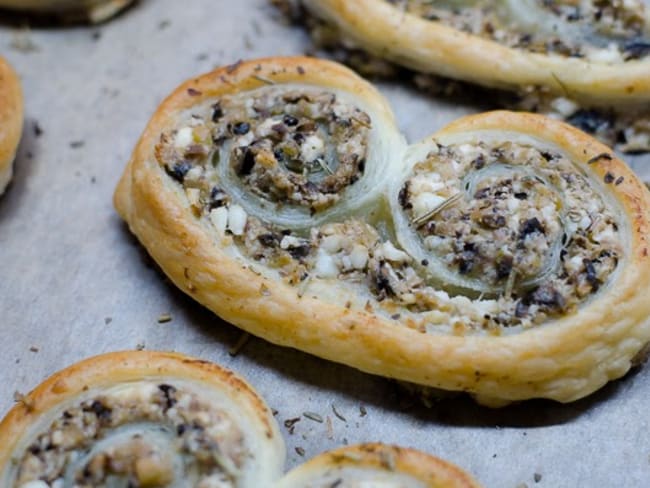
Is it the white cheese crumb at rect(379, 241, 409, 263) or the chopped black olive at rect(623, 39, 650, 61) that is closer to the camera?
the white cheese crumb at rect(379, 241, 409, 263)

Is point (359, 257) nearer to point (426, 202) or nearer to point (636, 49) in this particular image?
point (426, 202)

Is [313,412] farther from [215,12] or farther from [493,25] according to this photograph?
[215,12]

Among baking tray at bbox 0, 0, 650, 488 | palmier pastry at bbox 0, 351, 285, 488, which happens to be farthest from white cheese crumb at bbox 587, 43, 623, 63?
palmier pastry at bbox 0, 351, 285, 488

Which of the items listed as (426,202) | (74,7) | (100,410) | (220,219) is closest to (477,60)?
(426,202)

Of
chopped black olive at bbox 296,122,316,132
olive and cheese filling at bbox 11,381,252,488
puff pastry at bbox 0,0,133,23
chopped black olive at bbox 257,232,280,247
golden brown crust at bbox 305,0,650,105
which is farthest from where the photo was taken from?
puff pastry at bbox 0,0,133,23

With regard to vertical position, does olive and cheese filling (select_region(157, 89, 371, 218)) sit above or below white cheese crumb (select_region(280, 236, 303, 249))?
above

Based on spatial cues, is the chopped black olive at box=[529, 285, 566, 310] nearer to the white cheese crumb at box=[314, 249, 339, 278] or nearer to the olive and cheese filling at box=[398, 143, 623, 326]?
the olive and cheese filling at box=[398, 143, 623, 326]

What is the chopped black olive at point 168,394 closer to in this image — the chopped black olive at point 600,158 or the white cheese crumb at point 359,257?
the white cheese crumb at point 359,257

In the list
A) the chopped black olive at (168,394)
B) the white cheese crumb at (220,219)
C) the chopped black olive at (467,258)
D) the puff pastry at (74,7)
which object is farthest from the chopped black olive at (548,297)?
the puff pastry at (74,7)
